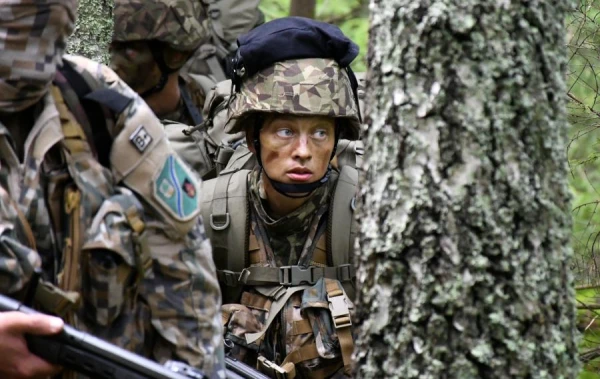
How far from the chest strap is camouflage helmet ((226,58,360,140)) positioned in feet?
2.29

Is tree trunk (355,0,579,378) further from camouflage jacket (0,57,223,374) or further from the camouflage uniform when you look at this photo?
the camouflage uniform

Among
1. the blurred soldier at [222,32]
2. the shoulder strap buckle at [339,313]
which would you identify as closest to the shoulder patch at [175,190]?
the shoulder strap buckle at [339,313]

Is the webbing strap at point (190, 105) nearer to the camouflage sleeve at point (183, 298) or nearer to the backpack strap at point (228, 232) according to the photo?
the backpack strap at point (228, 232)

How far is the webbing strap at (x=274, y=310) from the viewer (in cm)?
566

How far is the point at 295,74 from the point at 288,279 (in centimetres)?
93

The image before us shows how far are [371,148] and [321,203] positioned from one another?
2.51 m

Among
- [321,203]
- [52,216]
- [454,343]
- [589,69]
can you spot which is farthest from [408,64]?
[589,69]

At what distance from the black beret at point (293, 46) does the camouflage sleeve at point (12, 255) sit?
2425 millimetres

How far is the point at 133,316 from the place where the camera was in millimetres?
3914

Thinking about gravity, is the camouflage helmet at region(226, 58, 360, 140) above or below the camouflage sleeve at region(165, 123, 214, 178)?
above

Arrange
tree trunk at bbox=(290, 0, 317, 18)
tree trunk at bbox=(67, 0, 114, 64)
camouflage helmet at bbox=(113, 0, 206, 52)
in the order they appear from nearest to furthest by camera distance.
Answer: tree trunk at bbox=(67, 0, 114, 64)
camouflage helmet at bbox=(113, 0, 206, 52)
tree trunk at bbox=(290, 0, 317, 18)

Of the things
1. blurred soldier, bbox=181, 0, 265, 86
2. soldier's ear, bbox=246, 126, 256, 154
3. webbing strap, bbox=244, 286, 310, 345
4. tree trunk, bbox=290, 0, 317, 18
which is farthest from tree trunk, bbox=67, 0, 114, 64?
tree trunk, bbox=290, 0, 317, 18

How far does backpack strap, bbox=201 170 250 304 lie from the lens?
5.80 meters

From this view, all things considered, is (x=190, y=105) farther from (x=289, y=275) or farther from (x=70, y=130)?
(x=70, y=130)
